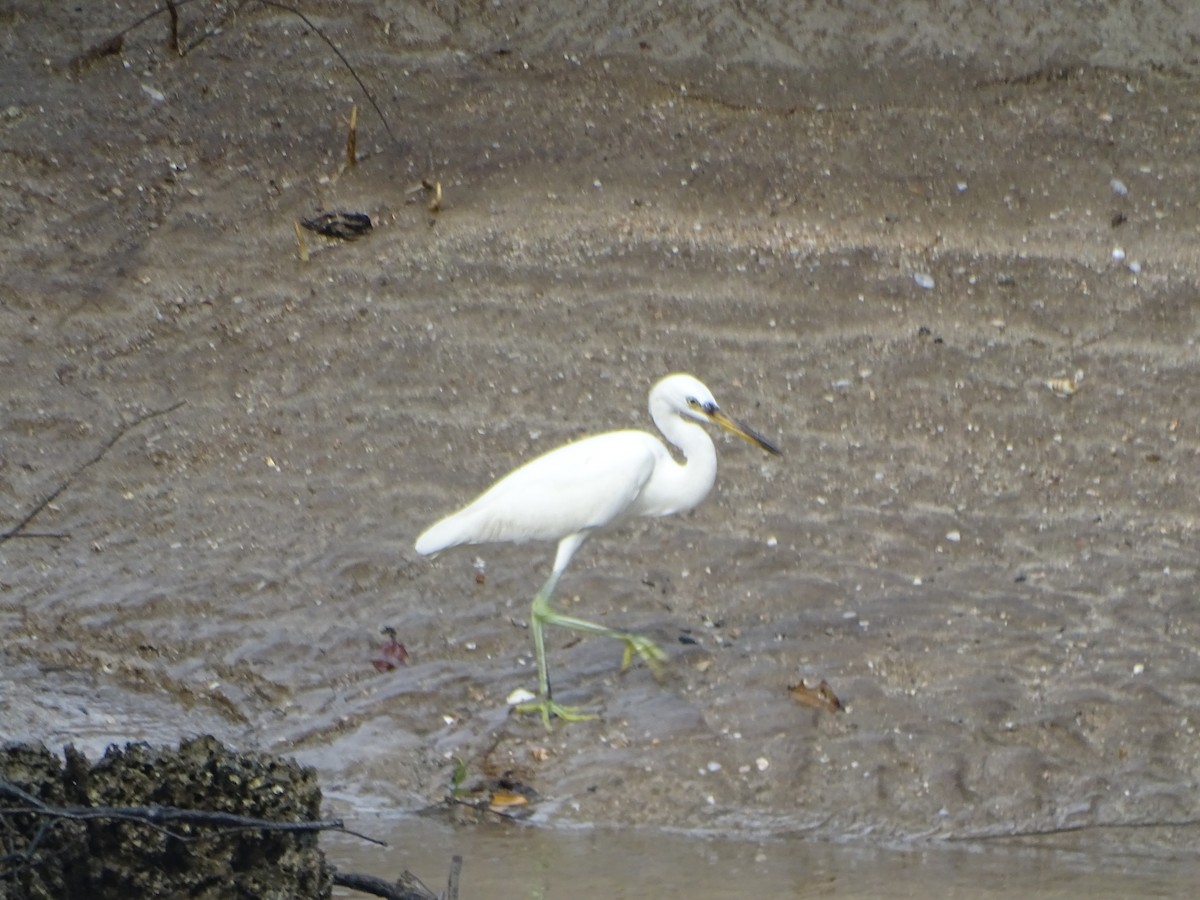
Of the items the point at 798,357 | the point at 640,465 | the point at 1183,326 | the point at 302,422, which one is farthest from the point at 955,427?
the point at 302,422

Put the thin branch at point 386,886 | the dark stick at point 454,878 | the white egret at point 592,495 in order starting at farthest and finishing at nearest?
the white egret at point 592,495, the thin branch at point 386,886, the dark stick at point 454,878

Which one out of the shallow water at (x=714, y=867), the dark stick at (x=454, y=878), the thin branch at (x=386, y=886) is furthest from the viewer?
the shallow water at (x=714, y=867)

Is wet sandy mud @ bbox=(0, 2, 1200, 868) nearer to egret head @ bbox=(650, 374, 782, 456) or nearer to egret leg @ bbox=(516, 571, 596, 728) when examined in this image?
egret leg @ bbox=(516, 571, 596, 728)

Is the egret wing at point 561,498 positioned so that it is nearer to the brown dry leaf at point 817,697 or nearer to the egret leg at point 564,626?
the egret leg at point 564,626

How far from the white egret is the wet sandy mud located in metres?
0.31

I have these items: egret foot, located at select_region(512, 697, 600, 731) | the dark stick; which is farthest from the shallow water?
the dark stick

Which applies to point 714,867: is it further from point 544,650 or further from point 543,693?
point 544,650

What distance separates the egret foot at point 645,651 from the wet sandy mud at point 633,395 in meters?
0.07

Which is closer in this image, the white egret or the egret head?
the white egret

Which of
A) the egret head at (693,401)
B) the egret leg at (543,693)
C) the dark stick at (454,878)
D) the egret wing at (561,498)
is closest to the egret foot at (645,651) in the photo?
the egret leg at (543,693)

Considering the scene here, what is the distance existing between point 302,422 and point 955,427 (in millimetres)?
3056

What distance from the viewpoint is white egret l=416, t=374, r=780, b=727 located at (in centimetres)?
584

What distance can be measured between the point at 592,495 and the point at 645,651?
0.62m

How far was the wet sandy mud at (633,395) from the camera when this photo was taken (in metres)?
5.72
